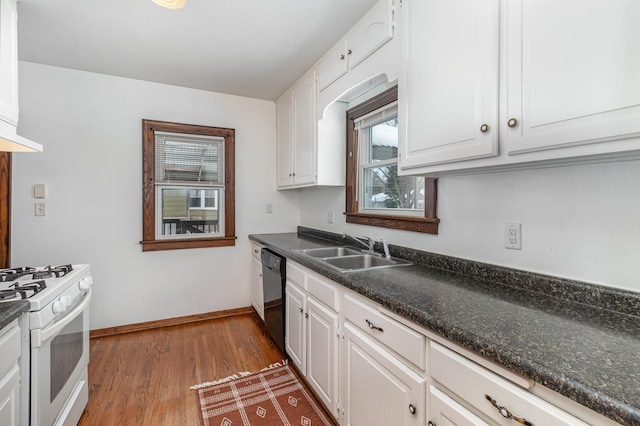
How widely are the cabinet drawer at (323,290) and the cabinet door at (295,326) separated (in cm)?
16

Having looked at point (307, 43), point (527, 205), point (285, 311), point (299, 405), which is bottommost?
point (299, 405)

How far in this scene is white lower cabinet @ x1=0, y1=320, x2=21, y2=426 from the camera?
1049mm

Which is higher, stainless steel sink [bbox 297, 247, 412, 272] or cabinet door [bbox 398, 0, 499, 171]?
cabinet door [bbox 398, 0, 499, 171]

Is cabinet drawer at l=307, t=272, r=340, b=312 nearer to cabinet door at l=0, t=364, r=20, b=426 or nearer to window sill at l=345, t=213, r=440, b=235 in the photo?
window sill at l=345, t=213, r=440, b=235

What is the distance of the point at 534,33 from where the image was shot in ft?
3.12

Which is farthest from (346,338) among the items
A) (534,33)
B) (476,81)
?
(534,33)

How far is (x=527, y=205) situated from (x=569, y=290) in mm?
364

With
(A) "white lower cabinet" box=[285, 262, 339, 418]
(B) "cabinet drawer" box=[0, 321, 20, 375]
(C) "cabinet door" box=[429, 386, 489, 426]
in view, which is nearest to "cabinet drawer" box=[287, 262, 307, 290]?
(A) "white lower cabinet" box=[285, 262, 339, 418]

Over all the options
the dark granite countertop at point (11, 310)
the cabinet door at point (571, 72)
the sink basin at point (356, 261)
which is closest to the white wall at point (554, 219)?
the cabinet door at point (571, 72)

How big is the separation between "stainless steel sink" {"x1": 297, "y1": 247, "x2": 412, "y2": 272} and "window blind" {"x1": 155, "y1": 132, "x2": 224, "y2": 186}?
1.50 meters

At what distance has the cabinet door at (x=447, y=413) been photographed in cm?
83

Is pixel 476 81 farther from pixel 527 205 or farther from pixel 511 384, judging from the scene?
pixel 511 384

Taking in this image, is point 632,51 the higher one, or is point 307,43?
point 307,43

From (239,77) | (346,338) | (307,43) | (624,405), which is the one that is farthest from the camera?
(239,77)
